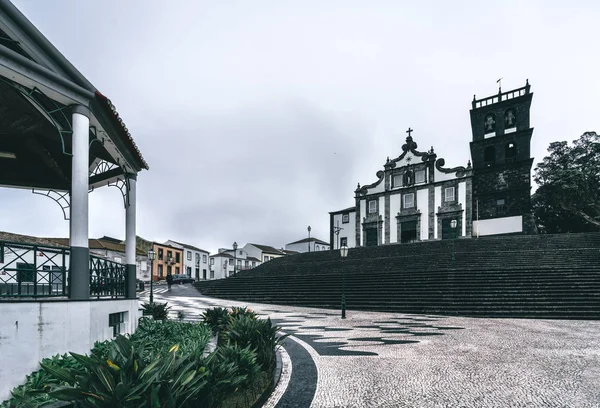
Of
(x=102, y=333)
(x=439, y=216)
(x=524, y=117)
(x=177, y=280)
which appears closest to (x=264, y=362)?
(x=102, y=333)

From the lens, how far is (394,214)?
41.9 metres

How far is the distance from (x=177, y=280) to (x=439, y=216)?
3185 cm

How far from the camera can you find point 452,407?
183 inches

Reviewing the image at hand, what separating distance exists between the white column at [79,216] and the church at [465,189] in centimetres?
3601

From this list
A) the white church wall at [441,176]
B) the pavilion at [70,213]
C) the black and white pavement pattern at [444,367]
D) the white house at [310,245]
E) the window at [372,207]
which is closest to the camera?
the pavilion at [70,213]

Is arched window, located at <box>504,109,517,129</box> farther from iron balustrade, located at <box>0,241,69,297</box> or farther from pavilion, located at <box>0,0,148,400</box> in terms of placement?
iron balustrade, located at <box>0,241,69,297</box>

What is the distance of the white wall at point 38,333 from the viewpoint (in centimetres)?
423

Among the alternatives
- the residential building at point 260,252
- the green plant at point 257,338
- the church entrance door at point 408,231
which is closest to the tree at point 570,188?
the church entrance door at point 408,231

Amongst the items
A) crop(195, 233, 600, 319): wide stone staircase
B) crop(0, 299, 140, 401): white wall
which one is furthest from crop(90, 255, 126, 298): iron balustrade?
crop(195, 233, 600, 319): wide stone staircase

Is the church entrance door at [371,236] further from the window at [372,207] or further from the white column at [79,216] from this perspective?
the white column at [79,216]

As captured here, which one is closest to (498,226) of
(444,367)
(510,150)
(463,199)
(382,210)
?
(463,199)

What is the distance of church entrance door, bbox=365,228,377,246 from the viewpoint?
141 ft

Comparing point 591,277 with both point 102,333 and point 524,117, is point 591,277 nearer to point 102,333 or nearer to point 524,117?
point 102,333

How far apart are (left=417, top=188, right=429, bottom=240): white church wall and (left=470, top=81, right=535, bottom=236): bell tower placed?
4830 mm
